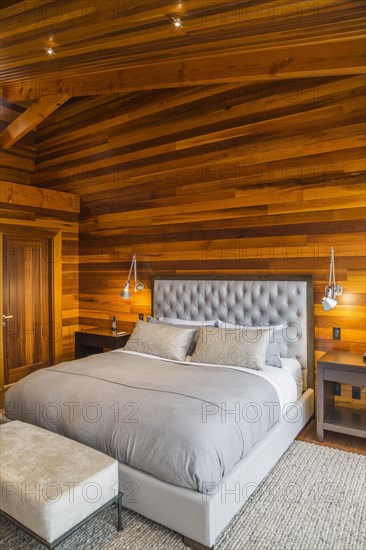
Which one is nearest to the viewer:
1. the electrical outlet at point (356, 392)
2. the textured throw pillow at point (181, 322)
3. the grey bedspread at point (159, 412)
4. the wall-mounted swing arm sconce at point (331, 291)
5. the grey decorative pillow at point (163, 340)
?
the grey bedspread at point (159, 412)

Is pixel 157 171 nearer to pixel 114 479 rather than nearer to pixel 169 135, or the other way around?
pixel 169 135

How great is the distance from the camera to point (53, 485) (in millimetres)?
1859

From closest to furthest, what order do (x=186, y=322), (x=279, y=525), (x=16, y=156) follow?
(x=279, y=525) → (x=186, y=322) → (x=16, y=156)

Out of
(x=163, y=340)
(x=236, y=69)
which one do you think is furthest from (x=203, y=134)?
(x=163, y=340)

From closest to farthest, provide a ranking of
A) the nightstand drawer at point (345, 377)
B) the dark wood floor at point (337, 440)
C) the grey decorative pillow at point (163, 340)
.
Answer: the nightstand drawer at point (345, 377)
the dark wood floor at point (337, 440)
the grey decorative pillow at point (163, 340)

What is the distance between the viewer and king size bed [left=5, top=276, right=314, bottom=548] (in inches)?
80.4

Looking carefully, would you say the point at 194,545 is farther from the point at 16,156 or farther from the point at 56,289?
the point at 16,156

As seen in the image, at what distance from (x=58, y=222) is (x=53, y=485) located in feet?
12.8

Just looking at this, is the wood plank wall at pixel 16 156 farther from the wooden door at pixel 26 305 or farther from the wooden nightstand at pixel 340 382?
the wooden nightstand at pixel 340 382

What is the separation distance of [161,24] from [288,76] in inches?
46.1

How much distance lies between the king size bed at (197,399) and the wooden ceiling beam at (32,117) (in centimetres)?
239

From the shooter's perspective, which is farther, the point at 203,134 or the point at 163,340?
the point at 203,134

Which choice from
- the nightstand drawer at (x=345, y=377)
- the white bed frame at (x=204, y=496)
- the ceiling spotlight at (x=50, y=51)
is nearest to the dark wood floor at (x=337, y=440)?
the white bed frame at (x=204, y=496)

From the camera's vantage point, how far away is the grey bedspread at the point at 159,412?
2.05 metres
